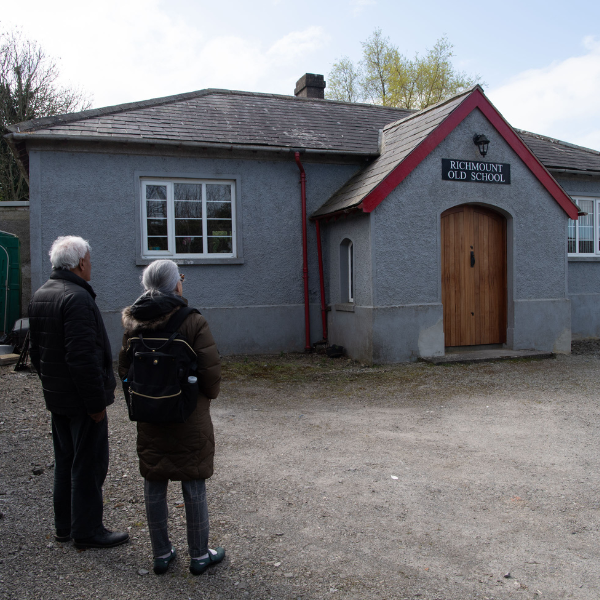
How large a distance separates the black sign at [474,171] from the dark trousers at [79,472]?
8570mm

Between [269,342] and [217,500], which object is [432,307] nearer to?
[269,342]

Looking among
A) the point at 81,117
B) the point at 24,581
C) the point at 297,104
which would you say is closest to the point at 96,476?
the point at 24,581

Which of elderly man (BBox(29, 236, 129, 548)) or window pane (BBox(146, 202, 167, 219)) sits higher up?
window pane (BBox(146, 202, 167, 219))

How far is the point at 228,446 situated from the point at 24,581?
256 centimetres

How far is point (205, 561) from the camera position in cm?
322

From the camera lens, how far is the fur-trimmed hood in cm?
312

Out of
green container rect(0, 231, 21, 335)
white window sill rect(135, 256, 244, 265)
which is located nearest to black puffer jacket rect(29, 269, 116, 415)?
white window sill rect(135, 256, 244, 265)

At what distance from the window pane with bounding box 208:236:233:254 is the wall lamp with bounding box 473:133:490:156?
5152mm

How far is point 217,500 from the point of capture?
424cm

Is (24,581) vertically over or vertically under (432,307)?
under

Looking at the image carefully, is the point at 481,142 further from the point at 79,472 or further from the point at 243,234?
the point at 79,472

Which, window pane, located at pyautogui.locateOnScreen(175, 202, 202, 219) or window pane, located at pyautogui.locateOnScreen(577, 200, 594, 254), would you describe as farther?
window pane, located at pyautogui.locateOnScreen(577, 200, 594, 254)

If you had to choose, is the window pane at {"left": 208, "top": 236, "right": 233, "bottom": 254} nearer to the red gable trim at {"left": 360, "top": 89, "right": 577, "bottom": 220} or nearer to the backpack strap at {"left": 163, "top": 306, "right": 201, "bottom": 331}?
the red gable trim at {"left": 360, "top": 89, "right": 577, "bottom": 220}

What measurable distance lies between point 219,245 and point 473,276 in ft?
16.7
